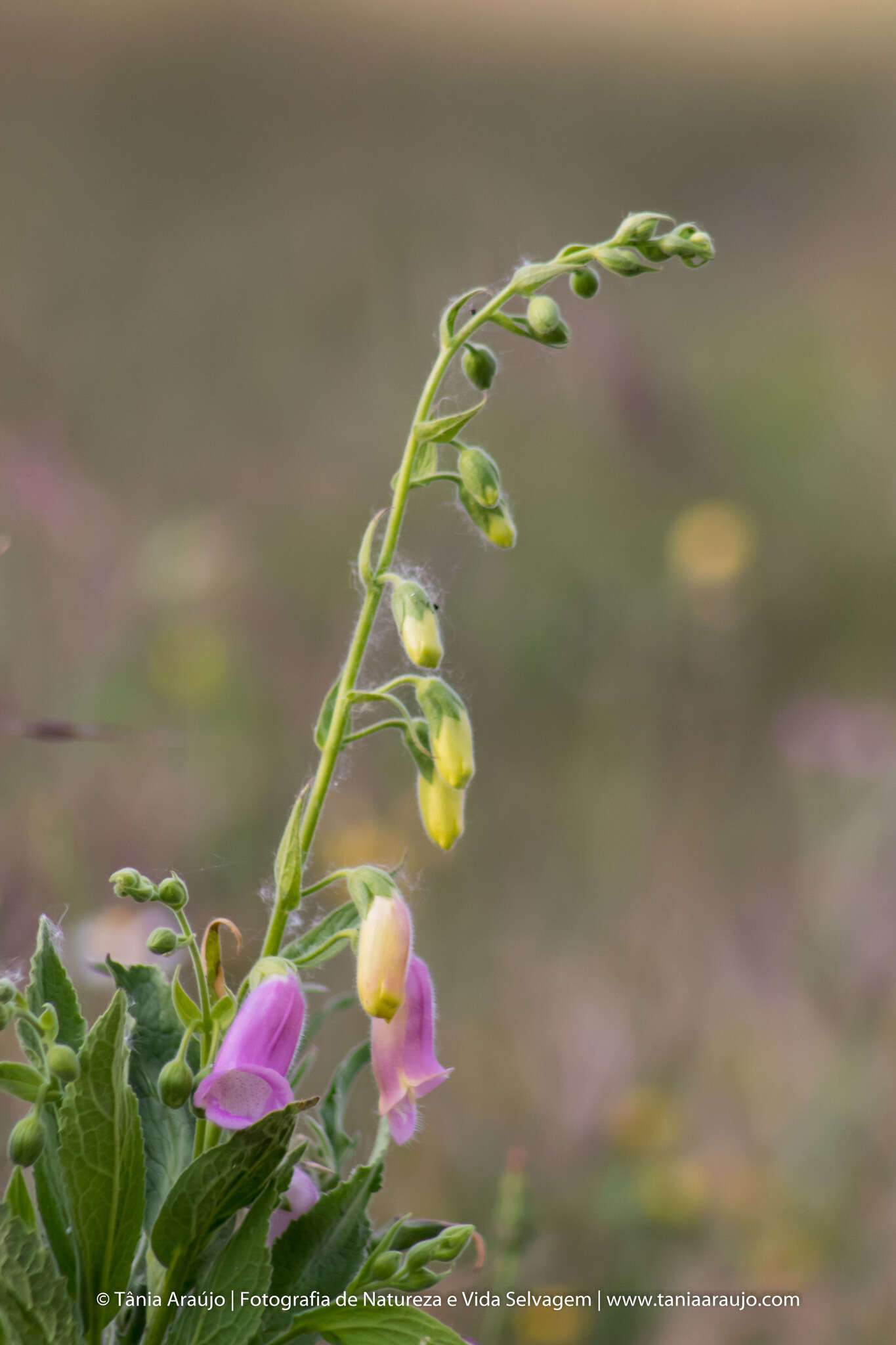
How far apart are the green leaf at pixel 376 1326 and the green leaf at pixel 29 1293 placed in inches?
1.8

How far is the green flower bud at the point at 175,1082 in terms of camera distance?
0.72ft

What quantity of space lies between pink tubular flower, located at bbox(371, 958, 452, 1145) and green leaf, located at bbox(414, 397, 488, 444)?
112mm

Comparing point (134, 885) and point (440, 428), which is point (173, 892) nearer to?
point (134, 885)

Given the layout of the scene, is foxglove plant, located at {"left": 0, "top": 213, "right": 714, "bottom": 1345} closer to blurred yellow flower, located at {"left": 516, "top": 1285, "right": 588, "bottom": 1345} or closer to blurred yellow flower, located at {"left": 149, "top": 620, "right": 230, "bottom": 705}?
blurred yellow flower, located at {"left": 516, "top": 1285, "right": 588, "bottom": 1345}

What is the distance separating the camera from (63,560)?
970mm

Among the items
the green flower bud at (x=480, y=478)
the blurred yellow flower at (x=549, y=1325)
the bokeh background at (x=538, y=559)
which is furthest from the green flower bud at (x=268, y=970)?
the blurred yellow flower at (x=549, y=1325)

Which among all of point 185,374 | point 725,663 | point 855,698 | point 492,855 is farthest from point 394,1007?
point 185,374

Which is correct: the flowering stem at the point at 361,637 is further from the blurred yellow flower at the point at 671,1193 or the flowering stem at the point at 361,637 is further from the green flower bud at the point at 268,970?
the blurred yellow flower at the point at 671,1193

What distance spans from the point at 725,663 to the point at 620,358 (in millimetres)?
394

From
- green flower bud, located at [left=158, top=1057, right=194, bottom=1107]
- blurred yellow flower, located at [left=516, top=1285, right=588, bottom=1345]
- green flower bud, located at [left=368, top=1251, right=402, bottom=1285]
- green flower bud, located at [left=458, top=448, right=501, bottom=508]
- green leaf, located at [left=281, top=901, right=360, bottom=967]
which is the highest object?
green flower bud, located at [left=458, top=448, right=501, bottom=508]

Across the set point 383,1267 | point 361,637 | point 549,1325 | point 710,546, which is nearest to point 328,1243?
point 383,1267

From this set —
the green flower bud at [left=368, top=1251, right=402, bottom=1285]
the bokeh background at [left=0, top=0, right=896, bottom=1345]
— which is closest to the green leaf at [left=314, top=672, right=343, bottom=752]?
the green flower bud at [left=368, top=1251, right=402, bottom=1285]

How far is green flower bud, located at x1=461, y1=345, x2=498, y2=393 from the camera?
0.27 m

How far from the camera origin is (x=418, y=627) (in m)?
0.24
